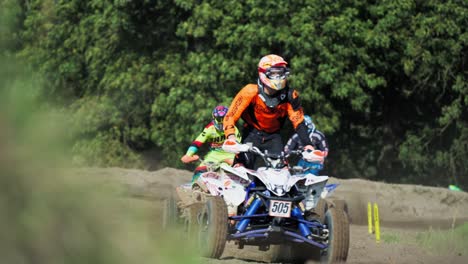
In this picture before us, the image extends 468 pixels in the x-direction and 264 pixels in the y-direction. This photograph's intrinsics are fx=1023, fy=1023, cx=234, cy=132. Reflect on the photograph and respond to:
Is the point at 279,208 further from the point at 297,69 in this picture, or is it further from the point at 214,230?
the point at 297,69

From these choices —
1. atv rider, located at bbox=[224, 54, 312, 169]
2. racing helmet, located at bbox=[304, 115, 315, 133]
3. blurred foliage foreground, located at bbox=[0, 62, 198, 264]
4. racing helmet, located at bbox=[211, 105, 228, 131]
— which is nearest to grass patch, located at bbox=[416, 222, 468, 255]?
racing helmet, located at bbox=[304, 115, 315, 133]

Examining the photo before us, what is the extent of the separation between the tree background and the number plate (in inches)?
614

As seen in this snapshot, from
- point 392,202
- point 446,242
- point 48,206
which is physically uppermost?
point 48,206

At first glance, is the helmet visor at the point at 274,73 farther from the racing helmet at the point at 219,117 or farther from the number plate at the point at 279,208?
the racing helmet at the point at 219,117

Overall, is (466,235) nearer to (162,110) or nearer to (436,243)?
(436,243)

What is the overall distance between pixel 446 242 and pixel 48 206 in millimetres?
12281

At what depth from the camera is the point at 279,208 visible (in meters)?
11.0

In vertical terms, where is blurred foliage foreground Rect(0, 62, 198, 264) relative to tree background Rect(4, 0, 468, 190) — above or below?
above

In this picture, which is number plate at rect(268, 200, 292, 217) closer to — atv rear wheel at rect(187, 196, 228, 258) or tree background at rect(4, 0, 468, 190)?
atv rear wheel at rect(187, 196, 228, 258)

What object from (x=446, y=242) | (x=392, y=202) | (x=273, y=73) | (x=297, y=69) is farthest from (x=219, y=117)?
(x=297, y=69)

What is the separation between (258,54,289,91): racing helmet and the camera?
478 inches

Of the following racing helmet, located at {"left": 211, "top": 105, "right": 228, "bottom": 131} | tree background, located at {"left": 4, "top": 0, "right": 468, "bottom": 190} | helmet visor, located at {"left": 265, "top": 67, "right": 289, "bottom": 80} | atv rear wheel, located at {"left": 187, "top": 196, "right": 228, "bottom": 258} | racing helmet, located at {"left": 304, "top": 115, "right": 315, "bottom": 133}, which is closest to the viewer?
atv rear wheel, located at {"left": 187, "top": 196, "right": 228, "bottom": 258}

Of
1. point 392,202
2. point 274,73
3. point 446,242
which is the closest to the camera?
point 274,73

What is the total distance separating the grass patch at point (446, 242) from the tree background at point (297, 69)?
12.4m
